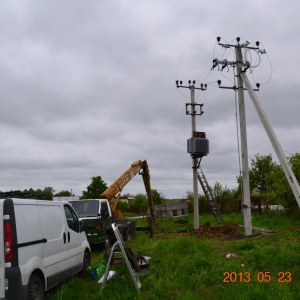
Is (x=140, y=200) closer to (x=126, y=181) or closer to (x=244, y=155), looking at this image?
(x=126, y=181)

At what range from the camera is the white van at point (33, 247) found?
5902 mm

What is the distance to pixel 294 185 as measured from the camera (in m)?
12.7

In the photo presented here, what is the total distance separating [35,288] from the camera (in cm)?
652

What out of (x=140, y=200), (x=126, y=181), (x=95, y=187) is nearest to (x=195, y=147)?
(x=126, y=181)

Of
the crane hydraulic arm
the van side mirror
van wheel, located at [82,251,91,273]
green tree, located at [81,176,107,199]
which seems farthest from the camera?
green tree, located at [81,176,107,199]

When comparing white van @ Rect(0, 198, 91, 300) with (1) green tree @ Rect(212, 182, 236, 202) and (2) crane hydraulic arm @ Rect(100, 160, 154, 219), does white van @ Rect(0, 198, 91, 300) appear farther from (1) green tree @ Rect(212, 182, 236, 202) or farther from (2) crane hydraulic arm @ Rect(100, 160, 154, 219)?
(1) green tree @ Rect(212, 182, 236, 202)

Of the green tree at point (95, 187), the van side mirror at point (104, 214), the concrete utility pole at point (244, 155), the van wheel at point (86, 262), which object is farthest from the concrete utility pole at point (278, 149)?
the green tree at point (95, 187)

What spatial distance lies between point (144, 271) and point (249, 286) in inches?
95.0

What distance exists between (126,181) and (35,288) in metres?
14.9

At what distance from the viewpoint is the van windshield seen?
48.3 feet

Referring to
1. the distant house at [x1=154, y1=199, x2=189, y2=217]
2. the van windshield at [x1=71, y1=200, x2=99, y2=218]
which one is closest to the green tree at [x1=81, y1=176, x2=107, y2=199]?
the distant house at [x1=154, y1=199, x2=189, y2=217]

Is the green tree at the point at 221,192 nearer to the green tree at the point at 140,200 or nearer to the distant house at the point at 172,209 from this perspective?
the distant house at the point at 172,209
